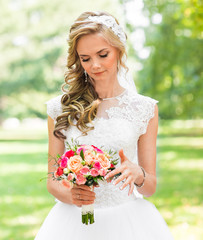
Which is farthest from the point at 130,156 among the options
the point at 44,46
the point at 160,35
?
the point at 44,46

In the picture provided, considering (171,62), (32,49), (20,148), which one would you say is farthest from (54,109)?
(32,49)

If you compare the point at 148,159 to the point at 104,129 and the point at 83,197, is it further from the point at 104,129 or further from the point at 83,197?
the point at 83,197

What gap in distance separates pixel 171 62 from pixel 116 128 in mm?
14082

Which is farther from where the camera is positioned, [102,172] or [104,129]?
[104,129]

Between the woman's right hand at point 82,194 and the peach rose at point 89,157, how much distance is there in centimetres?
18

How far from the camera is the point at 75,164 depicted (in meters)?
2.51

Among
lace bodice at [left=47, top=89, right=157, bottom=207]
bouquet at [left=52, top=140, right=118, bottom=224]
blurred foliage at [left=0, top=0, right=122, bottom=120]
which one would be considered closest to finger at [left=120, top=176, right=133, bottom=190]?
bouquet at [left=52, top=140, right=118, bottom=224]

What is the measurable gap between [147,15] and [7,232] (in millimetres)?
8964

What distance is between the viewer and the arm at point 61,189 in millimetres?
2639

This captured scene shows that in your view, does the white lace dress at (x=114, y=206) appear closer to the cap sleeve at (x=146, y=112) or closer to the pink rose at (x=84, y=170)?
the cap sleeve at (x=146, y=112)

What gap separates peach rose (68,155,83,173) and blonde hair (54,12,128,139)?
0.51 metres

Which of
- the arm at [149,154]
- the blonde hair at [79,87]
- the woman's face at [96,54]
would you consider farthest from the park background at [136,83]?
the arm at [149,154]

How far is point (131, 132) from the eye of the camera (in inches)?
121

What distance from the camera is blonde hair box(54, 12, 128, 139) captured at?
294 cm
